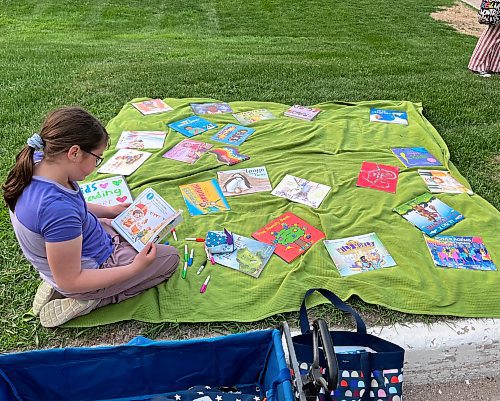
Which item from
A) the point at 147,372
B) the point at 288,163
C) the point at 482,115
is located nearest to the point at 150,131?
the point at 288,163

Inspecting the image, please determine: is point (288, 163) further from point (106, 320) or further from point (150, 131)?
point (106, 320)

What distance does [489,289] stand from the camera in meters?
2.94

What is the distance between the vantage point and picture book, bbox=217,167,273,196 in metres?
3.88

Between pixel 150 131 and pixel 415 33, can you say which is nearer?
pixel 150 131

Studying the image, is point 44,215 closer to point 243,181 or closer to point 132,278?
point 132,278

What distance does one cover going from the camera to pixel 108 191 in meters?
3.74

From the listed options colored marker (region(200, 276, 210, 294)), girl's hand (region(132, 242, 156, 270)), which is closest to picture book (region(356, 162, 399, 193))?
colored marker (region(200, 276, 210, 294))

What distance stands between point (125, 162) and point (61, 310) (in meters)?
1.74

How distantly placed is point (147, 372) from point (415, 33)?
9.71 metres

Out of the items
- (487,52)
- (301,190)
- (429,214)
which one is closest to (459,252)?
(429,214)

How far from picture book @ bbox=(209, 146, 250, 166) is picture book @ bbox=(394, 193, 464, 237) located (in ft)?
4.42

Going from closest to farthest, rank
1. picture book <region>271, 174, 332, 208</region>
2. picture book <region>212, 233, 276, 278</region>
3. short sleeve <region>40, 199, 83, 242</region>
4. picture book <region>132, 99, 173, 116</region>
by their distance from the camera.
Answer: short sleeve <region>40, 199, 83, 242</region>, picture book <region>212, 233, 276, 278</region>, picture book <region>271, 174, 332, 208</region>, picture book <region>132, 99, 173, 116</region>

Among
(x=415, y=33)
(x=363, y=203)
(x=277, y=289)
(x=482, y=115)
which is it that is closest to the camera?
(x=277, y=289)

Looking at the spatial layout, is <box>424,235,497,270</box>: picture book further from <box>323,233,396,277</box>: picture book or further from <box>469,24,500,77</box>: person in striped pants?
<box>469,24,500,77</box>: person in striped pants
